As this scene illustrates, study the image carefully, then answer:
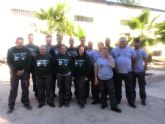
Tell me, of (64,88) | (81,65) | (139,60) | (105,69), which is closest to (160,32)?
(139,60)

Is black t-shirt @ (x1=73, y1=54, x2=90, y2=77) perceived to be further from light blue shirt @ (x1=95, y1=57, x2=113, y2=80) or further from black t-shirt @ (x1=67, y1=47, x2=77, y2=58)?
light blue shirt @ (x1=95, y1=57, x2=113, y2=80)

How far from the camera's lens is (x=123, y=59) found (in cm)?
901

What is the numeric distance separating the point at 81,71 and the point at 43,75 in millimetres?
1059

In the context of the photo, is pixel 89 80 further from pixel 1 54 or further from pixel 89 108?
pixel 1 54

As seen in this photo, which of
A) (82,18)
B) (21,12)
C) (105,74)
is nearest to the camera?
(105,74)

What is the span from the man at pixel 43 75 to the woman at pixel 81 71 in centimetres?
72

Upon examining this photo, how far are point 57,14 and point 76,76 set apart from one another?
278 inches

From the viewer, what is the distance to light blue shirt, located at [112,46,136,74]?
902 cm

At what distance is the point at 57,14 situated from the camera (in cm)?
1564

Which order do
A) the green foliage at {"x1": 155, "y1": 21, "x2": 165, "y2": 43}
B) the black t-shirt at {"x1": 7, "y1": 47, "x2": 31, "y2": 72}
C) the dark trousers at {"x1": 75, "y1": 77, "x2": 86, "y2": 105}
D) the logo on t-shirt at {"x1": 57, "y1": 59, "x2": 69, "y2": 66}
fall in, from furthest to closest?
the green foliage at {"x1": 155, "y1": 21, "x2": 165, "y2": 43}
the dark trousers at {"x1": 75, "y1": 77, "x2": 86, "y2": 105}
the logo on t-shirt at {"x1": 57, "y1": 59, "x2": 69, "y2": 66}
the black t-shirt at {"x1": 7, "y1": 47, "x2": 31, "y2": 72}

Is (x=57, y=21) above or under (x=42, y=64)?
above

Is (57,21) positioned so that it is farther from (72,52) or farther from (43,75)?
(43,75)

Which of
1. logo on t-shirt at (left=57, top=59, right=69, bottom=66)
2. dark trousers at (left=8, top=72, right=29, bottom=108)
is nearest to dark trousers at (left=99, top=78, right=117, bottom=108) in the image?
logo on t-shirt at (left=57, top=59, right=69, bottom=66)

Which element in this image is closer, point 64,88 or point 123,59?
point 123,59
